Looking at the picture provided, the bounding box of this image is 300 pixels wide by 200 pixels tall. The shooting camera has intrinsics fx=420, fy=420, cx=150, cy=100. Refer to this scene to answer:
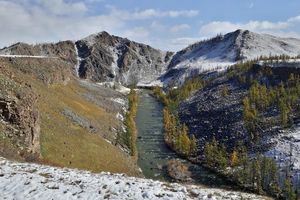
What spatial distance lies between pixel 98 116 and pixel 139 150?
16420 mm

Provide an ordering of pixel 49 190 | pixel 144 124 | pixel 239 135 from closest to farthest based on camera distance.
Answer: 1. pixel 49 190
2. pixel 239 135
3. pixel 144 124

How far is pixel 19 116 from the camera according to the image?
2105 inches

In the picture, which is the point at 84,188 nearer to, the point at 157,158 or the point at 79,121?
the point at 79,121

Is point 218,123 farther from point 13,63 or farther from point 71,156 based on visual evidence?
point 71,156

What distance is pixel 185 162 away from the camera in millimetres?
115125

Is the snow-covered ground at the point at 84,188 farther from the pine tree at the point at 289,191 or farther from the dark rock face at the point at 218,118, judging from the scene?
the dark rock face at the point at 218,118

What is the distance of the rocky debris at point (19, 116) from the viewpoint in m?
50.7

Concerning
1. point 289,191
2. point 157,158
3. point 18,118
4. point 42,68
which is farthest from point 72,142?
point 42,68

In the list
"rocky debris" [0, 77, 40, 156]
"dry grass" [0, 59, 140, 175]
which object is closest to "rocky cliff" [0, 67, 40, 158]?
"rocky debris" [0, 77, 40, 156]

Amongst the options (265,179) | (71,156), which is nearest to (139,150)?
(265,179)

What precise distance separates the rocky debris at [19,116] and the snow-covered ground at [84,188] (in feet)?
60.0

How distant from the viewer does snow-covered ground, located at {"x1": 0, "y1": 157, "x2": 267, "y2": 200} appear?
27188 millimetres

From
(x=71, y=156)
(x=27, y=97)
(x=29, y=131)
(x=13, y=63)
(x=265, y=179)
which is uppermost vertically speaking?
(x=13, y=63)

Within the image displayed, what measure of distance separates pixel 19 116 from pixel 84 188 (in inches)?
1113
